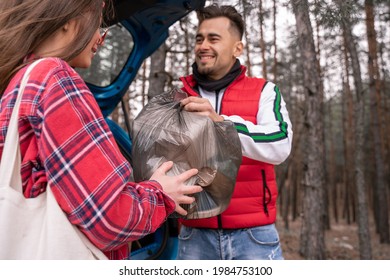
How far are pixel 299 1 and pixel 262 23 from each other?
106cm

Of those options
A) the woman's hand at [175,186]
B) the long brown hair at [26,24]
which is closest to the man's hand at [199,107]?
the woman's hand at [175,186]

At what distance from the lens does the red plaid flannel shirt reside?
4.10 feet

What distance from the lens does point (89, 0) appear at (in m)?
1.44

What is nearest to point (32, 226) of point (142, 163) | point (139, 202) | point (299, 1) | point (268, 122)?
point (139, 202)

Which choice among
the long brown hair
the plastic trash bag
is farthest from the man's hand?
the long brown hair

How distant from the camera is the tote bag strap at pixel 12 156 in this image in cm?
122

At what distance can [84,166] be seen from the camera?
1.27 metres

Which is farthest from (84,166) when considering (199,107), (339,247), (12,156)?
(339,247)

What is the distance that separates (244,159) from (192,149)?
0.67 m

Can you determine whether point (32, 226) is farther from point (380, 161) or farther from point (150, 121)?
point (380, 161)

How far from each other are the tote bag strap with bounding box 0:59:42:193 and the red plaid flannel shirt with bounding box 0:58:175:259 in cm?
2

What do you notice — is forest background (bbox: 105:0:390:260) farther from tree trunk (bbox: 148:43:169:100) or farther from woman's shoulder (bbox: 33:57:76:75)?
woman's shoulder (bbox: 33:57:76:75)

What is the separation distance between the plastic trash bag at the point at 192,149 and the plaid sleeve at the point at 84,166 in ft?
1.49

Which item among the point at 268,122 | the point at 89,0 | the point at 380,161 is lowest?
the point at 380,161
